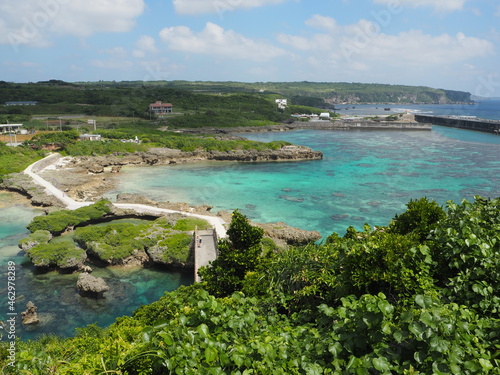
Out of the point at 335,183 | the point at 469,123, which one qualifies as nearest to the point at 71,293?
the point at 335,183

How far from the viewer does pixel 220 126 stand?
307 ft

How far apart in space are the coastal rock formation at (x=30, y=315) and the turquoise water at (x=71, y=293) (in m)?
0.26

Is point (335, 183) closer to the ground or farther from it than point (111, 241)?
farther from it

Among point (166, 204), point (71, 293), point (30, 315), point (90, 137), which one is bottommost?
point (71, 293)

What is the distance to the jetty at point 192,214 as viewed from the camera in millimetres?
22125

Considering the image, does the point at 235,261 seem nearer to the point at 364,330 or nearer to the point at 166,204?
the point at 364,330

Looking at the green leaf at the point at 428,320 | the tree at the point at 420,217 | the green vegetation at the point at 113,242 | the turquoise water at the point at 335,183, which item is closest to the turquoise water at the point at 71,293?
the green vegetation at the point at 113,242

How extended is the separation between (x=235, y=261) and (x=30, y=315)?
1018 centimetres

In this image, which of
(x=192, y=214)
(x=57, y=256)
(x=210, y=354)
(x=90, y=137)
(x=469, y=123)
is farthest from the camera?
(x=469, y=123)

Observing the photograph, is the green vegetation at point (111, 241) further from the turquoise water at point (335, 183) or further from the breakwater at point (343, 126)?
the breakwater at point (343, 126)

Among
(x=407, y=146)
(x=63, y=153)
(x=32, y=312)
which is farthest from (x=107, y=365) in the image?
(x=407, y=146)

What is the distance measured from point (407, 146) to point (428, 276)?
74574 millimetres

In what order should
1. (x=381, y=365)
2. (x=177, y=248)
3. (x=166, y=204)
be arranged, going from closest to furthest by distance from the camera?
1. (x=381, y=365)
2. (x=177, y=248)
3. (x=166, y=204)

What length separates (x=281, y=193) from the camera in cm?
4128
